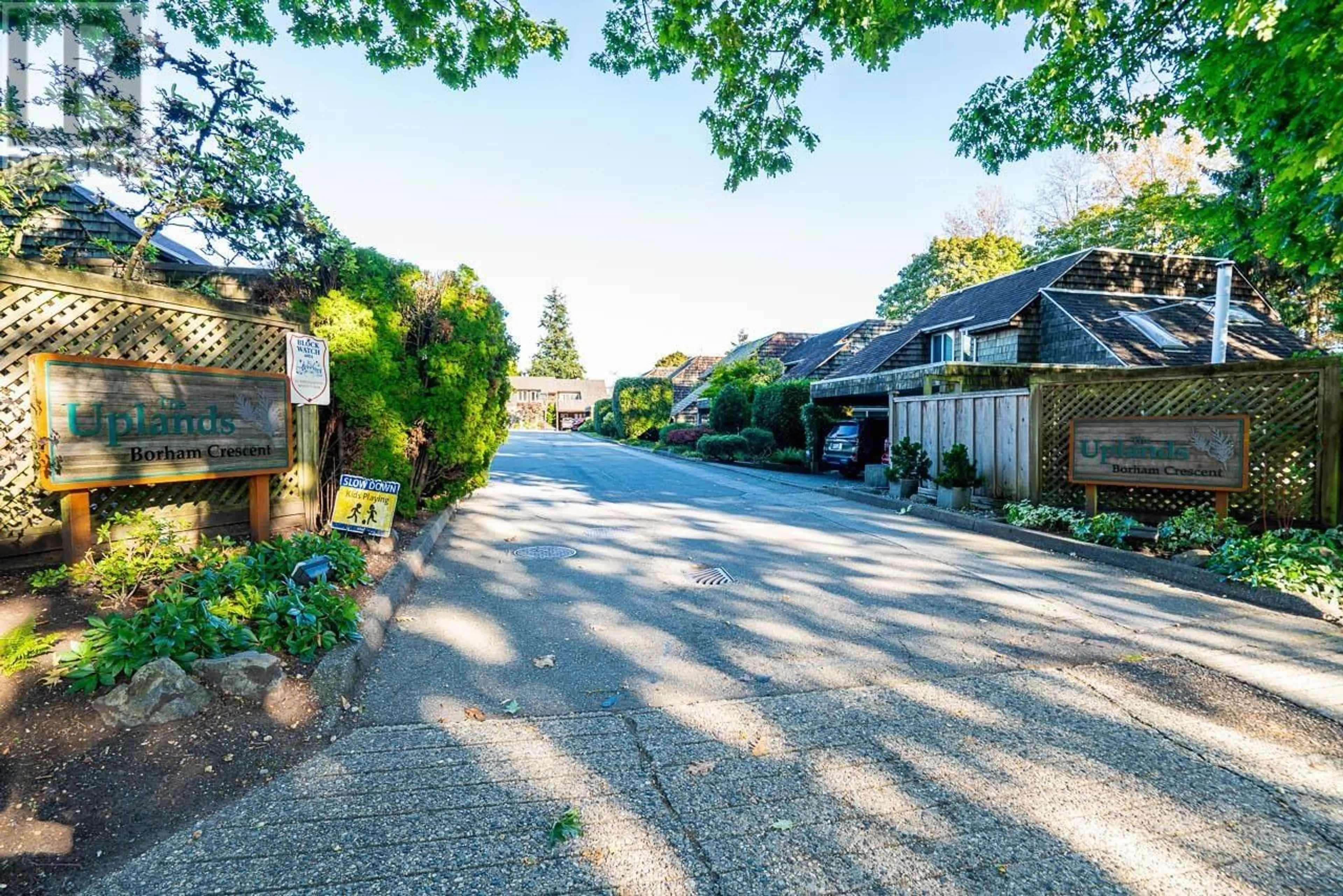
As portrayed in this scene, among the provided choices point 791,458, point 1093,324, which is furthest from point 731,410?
point 1093,324

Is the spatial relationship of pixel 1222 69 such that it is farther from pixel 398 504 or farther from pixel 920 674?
pixel 398 504

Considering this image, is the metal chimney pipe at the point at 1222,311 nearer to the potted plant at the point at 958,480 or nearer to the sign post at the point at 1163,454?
the potted plant at the point at 958,480

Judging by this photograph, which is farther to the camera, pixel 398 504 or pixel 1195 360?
pixel 1195 360

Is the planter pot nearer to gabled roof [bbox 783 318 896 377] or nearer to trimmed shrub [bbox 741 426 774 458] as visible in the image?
trimmed shrub [bbox 741 426 774 458]

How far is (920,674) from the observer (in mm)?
3752

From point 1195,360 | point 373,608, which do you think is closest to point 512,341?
point 373,608

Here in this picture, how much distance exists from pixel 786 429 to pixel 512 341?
13709 millimetres

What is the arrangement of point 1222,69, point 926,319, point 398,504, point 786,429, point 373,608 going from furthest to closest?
point 926,319
point 786,429
point 398,504
point 1222,69
point 373,608

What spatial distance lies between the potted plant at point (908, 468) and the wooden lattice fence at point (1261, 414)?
315 cm

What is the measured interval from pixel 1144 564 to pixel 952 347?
1783cm

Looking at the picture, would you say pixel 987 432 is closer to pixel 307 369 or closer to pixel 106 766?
pixel 307 369

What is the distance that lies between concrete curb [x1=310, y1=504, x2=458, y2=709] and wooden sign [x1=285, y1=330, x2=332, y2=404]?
1769 millimetres

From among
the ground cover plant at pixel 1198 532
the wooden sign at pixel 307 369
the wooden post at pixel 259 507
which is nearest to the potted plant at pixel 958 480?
the ground cover plant at pixel 1198 532

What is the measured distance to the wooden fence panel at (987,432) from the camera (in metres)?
9.36
